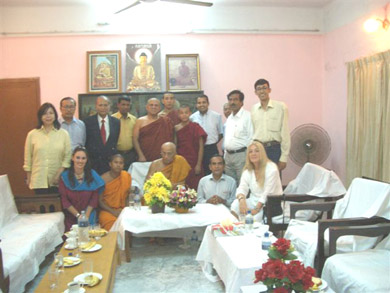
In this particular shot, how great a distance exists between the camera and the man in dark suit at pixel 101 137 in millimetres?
4695

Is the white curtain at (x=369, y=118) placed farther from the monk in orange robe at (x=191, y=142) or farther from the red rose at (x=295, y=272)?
the red rose at (x=295, y=272)

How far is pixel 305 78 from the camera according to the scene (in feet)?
19.8

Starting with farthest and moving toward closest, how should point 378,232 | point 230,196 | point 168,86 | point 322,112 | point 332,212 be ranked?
point 322,112 < point 168,86 < point 230,196 < point 332,212 < point 378,232

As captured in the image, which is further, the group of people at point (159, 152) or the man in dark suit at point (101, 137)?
the man in dark suit at point (101, 137)

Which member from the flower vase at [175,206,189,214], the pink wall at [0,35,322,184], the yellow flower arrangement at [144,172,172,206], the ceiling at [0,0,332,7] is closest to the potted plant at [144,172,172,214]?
the yellow flower arrangement at [144,172,172,206]

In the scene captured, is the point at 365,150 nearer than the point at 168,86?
Yes

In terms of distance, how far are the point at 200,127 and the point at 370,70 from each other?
7.17ft

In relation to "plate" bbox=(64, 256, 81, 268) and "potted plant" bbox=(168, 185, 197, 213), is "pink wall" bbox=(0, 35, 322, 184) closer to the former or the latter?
"potted plant" bbox=(168, 185, 197, 213)

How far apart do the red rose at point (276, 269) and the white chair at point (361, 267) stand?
0.82 m

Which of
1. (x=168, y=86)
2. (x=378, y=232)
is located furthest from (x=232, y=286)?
(x=168, y=86)

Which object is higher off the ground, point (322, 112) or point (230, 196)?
point (322, 112)

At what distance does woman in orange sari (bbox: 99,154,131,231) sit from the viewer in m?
4.28

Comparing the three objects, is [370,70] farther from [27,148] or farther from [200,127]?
[27,148]

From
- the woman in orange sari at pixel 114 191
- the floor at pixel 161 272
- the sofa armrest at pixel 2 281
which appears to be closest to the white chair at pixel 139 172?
the woman in orange sari at pixel 114 191
